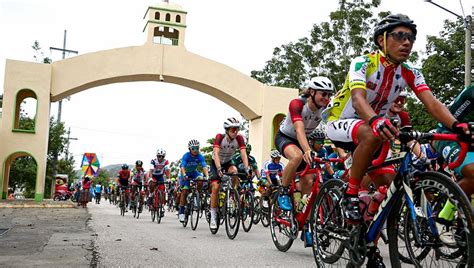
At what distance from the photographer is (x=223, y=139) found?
973 centimetres

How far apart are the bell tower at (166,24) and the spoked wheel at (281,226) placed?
21049 millimetres

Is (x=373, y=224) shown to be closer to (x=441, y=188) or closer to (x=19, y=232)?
(x=441, y=188)

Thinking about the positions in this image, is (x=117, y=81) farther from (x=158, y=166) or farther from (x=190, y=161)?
(x=190, y=161)

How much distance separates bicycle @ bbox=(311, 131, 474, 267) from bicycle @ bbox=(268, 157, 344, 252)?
1.55 m

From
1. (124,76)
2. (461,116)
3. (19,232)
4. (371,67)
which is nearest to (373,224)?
(371,67)

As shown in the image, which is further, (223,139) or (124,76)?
(124,76)

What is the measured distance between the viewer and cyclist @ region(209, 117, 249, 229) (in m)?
9.49

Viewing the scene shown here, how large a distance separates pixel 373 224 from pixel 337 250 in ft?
2.16

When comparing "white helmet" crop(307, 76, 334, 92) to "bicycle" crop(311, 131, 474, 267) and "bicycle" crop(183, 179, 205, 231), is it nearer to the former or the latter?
"bicycle" crop(311, 131, 474, 267)

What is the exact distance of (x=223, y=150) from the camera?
386 inches

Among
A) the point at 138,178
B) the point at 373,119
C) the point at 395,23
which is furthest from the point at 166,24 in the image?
the point at 373,119

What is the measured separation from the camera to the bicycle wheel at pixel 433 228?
2.98 meters

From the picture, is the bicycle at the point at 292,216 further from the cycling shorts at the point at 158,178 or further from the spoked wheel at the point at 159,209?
the cycling shorts at the point at 158,178

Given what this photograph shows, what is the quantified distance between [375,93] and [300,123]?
2.15m
